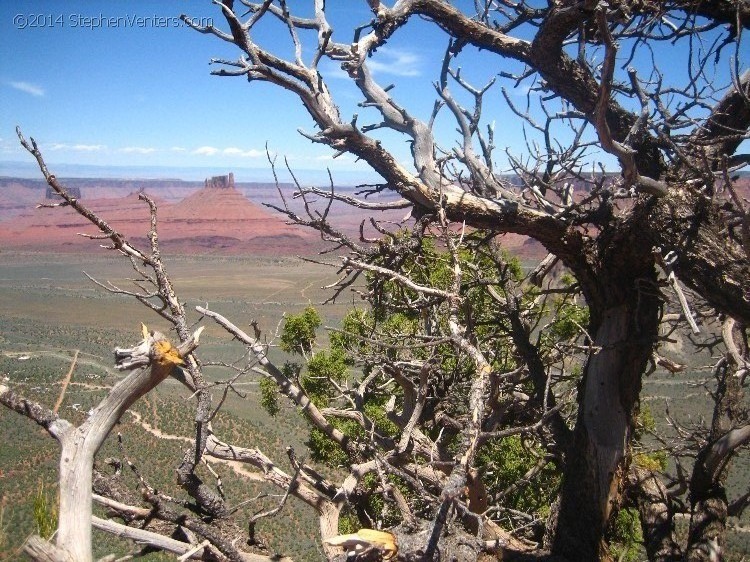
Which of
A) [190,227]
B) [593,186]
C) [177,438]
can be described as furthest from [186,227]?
[593,186]

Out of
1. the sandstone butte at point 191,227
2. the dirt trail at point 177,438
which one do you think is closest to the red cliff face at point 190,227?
the sandstone butte at point 191,227

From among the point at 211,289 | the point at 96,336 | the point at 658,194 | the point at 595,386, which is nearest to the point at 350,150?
the point at 658,194

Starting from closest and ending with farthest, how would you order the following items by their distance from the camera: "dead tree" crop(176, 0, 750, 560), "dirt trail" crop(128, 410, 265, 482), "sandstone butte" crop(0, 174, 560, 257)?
"dead tree" crop(176, 0, 750, 560) → "dirt trail" crop(128, 410, 265, 482) → "sandstone butte" crop(0, 174, 560, 257)

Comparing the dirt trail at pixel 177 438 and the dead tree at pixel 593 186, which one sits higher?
the dead tree at pixel 593 186

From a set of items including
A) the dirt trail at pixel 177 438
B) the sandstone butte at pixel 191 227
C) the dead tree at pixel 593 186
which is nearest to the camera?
the dead tree at pixel 593 186

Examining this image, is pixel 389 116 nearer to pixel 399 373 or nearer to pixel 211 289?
pixel 399 373

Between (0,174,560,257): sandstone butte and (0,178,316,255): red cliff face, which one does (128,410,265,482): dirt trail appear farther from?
(0,178,316,255): red cliff face

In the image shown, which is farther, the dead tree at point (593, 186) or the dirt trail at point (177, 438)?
the dirt trail at point (177, 438)

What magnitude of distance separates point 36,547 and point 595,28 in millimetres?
4433

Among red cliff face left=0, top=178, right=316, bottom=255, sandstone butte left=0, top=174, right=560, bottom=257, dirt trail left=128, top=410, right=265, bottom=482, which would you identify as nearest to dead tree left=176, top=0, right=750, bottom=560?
dirt trail left=128, top=410, right=265, bottom=482

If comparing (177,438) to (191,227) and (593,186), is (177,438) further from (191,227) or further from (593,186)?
(191,227)

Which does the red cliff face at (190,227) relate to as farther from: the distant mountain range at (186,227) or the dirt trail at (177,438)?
the dirt trail at (177,438)

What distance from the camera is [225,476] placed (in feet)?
74.3

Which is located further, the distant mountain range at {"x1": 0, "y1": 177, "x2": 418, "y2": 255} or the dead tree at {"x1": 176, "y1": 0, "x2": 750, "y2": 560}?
the distant mountain range at {"x1": 0, "y1": 177, "x2": 418, "y2": 255}
